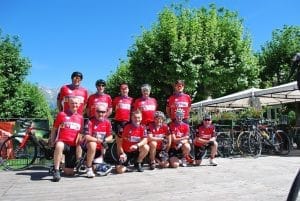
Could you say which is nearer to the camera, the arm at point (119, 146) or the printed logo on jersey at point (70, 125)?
the printed logo on jersey at point (70, 125)

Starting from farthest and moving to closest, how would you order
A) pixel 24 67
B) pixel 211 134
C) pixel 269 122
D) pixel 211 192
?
1. pixel 24 67
2. pixel 269 122
3. pixel 211 134
4. pixel 211 192

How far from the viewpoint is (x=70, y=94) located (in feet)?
29.7

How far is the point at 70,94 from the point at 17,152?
1898 mm

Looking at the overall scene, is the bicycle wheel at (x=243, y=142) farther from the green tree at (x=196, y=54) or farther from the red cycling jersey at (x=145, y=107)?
the green tree at (x=196, y=54)

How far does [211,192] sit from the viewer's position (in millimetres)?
6664

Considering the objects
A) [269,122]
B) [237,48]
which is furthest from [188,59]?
[269,122]

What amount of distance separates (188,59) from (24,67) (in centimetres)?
1644

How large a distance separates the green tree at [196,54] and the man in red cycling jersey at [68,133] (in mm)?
19135

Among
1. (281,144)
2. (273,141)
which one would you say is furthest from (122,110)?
(281,144)

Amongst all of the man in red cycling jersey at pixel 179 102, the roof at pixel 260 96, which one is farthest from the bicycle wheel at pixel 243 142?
the man in red cycling jersey at pixel 179 102

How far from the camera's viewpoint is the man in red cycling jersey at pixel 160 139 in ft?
32.0

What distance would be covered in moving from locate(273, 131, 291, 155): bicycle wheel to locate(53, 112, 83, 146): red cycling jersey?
663 cm

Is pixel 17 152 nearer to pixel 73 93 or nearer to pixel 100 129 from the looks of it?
pixel 73 93

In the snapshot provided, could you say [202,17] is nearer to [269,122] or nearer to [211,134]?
[269,122]
